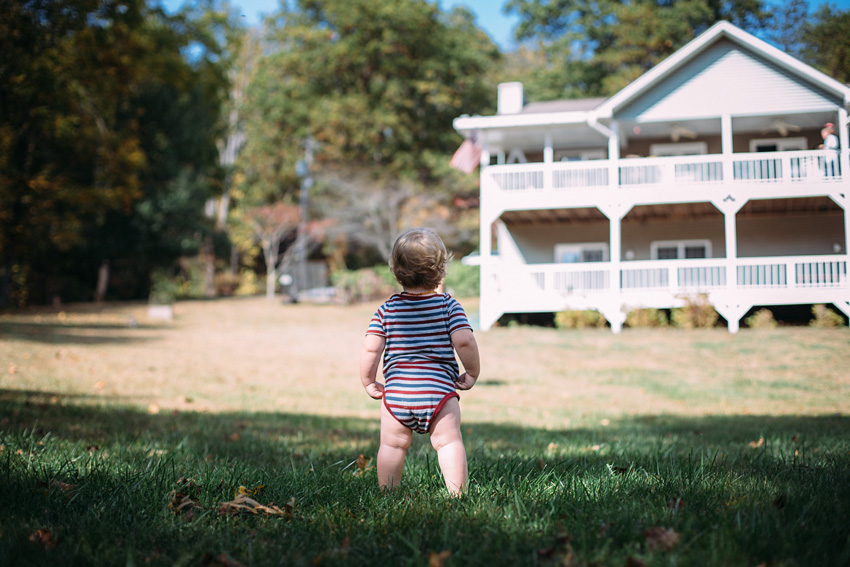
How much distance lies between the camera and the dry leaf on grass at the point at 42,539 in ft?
6.27

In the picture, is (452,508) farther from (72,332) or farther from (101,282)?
(101,282)

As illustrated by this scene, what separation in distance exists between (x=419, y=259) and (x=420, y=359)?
402 millimetres

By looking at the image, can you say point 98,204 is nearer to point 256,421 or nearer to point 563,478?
point 256,421

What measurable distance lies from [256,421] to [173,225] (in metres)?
18.9

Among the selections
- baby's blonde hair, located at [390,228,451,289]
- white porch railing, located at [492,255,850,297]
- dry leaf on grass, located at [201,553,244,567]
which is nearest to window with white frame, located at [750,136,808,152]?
white porch railing, located at [492,255,850,297]

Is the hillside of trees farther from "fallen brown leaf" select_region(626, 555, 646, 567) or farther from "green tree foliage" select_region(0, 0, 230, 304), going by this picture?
"fallen brown leaf" select_region(626, 555, 646, 567)

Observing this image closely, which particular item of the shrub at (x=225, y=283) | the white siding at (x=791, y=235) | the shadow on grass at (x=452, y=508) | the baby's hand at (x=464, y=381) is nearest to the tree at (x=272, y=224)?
the shrub at (x=225, y=283)

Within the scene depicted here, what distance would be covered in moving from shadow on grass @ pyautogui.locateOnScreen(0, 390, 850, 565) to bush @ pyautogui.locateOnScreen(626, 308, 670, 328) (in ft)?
12.1

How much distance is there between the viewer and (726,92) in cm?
680

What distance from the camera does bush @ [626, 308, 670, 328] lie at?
7668 mm

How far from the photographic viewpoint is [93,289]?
77.2 ft

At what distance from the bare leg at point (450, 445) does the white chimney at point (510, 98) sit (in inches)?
507

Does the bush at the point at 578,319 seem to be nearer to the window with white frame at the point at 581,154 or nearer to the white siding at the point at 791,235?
the window with white frame at the point at 581,154

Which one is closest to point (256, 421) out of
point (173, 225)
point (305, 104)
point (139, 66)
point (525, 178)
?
point (525, 178)
